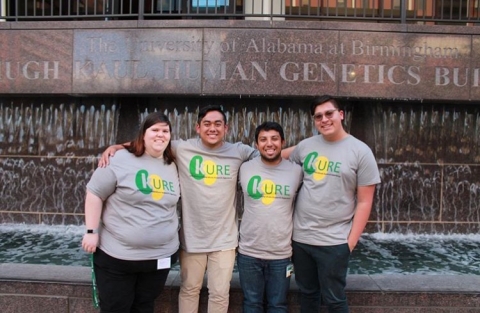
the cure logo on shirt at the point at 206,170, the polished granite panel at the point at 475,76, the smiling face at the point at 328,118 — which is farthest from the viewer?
the polished granite panel at the point at 475,76

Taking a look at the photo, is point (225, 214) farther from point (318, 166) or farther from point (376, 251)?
point (376, 251)

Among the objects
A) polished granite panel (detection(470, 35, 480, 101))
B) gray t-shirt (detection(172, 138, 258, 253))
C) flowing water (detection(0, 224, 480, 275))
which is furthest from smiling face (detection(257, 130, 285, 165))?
polished granite panel (detection(470, 35, 480, 101))

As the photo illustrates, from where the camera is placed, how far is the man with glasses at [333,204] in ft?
10.5

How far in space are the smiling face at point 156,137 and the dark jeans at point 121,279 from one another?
2.41ft

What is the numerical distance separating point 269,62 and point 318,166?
3.50 meters

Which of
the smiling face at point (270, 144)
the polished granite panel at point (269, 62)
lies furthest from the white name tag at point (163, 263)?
the polished granite panel at point (269, 62)

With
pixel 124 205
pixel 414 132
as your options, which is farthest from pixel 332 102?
pixel 414 132

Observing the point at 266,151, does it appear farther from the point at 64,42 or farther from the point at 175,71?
the point at 64,42

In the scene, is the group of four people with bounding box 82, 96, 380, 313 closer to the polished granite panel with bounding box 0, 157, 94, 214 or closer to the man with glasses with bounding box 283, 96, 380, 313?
the man with glasses with bounding box 283, 96, 380, 313

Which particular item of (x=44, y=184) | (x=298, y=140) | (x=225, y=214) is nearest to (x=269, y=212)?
(x=225, y=214)

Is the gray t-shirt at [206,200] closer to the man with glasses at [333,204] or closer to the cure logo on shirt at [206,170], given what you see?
the cure logo on shirt at [206,170]

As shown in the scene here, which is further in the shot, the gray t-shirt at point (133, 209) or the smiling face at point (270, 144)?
the smiling face at point (270, 144)

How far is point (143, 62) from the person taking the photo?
661 cm

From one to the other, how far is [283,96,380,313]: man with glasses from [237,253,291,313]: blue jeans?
0.63ft
